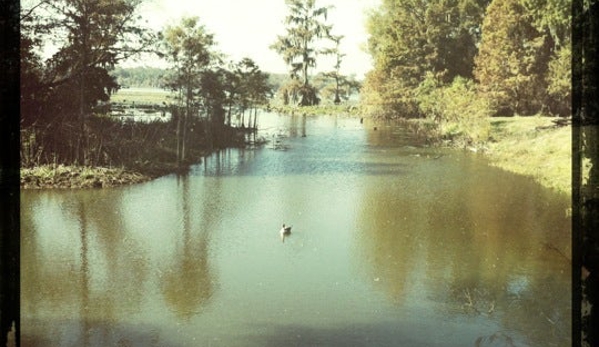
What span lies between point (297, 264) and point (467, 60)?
48.9 metres

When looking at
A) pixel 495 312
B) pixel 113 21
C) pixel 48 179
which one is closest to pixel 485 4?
pixel 113 21

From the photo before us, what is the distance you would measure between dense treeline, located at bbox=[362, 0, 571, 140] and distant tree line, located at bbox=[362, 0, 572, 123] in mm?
78

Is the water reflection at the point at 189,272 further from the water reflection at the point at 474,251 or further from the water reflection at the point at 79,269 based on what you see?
the water reflection at the point at 474,251

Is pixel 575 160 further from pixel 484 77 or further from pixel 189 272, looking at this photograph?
pixel 484 77

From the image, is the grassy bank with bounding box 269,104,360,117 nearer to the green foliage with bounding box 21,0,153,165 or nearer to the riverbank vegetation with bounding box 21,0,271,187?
the riverbank vegetation with bounding box 21,0,271,187

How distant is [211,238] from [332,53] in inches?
2810

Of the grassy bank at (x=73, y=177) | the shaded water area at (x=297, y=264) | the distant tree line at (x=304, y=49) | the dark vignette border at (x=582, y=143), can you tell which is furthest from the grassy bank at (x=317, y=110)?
the dark vignette border at (x=582, y=143)

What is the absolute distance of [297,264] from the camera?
1413cm

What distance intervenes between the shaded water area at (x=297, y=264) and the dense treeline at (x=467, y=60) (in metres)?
17.5

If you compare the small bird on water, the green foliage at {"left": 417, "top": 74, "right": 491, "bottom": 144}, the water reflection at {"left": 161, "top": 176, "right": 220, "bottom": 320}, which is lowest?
the water reflection at {"left": 161, "top": 176, "right": 220, "bottom": 320}

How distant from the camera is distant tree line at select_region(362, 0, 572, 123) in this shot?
40438mm

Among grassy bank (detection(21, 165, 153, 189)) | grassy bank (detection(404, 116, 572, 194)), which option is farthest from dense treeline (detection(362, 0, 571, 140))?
grassy bank (detection(21, 165, 153, 189))

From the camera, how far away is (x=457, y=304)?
460 inches

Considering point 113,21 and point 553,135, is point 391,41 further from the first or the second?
point 113,21
